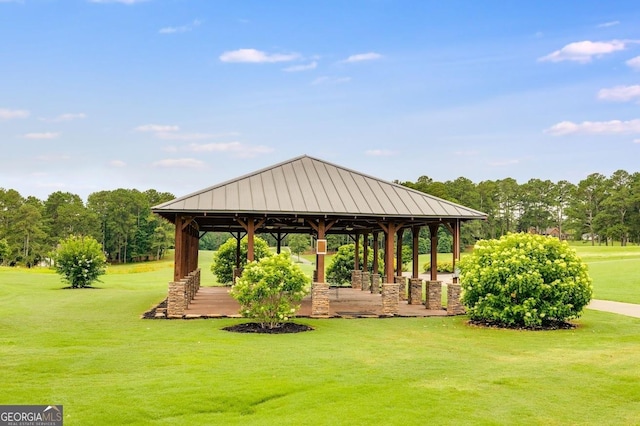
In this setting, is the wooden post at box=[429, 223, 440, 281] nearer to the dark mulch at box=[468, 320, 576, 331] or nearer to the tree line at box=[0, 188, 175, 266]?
the dark mulch at box=[468, 320, 576, 331]

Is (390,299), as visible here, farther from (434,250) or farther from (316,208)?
(316,208)

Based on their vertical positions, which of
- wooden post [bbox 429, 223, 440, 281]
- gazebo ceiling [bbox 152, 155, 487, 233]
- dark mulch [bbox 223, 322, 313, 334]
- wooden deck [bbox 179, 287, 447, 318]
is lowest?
wooden deck [bbox 179, 287, 447, 318]

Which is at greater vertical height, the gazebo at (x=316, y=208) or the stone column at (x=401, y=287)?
the gazebo at (x=316, y=208)

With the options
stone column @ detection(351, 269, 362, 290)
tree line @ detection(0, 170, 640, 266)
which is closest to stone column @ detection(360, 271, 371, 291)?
stone column @ detection(351, 269, 362, 290)

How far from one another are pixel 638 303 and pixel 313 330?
45.0ft

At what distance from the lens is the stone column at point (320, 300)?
16953mm

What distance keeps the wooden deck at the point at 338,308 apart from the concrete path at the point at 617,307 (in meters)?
5.56

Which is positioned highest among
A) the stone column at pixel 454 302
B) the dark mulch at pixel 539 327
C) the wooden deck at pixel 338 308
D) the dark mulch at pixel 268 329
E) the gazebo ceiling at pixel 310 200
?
the gazebo ceiling at pixel 310 200

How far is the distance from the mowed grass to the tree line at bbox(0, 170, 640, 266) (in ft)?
156

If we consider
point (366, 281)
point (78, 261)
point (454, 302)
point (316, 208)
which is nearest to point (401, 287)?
point (454, 302)

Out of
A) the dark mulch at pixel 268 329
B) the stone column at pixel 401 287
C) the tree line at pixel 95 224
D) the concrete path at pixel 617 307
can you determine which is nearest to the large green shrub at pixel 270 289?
the dark mulch at pixel 268 329

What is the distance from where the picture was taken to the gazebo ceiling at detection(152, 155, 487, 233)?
16.5 metres

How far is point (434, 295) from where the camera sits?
18.7 m

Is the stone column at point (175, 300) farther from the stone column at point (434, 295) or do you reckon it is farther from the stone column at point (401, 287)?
the stone column at point (401, 287)
